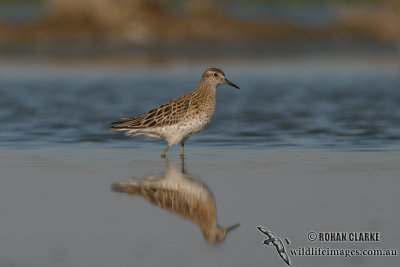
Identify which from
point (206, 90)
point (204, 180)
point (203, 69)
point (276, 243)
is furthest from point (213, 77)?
point (203, 69)

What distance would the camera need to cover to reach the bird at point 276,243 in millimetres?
8056

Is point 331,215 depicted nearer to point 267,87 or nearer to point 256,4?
point 267,87

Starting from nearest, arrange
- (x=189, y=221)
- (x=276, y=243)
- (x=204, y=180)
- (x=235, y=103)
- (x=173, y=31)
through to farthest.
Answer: (x=276, y=243), (x=189, y=221), (x=204, y=180), (x=235, y=103), (x=173, y=31)

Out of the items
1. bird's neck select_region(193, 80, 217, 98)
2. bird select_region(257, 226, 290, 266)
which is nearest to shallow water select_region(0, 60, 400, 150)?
bird's neck select_region(193, 80, 217, 98)

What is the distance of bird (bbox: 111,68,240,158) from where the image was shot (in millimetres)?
13492

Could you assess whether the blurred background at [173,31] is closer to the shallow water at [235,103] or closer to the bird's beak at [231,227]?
the shallow water at [235,103]

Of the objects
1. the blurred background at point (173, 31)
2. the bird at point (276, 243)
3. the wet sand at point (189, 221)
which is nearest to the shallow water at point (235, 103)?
the wet sand at point (189, 221)

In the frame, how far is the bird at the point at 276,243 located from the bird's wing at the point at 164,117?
194 inches

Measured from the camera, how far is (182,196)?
34.2 feet

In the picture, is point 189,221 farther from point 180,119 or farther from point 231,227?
point 180,119

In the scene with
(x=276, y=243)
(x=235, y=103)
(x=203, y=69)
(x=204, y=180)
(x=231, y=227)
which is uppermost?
(x=203, y=69)

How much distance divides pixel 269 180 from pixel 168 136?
2582 mm

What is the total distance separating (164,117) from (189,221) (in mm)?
4502

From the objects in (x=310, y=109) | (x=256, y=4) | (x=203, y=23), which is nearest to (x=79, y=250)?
(x=310, y=109)
